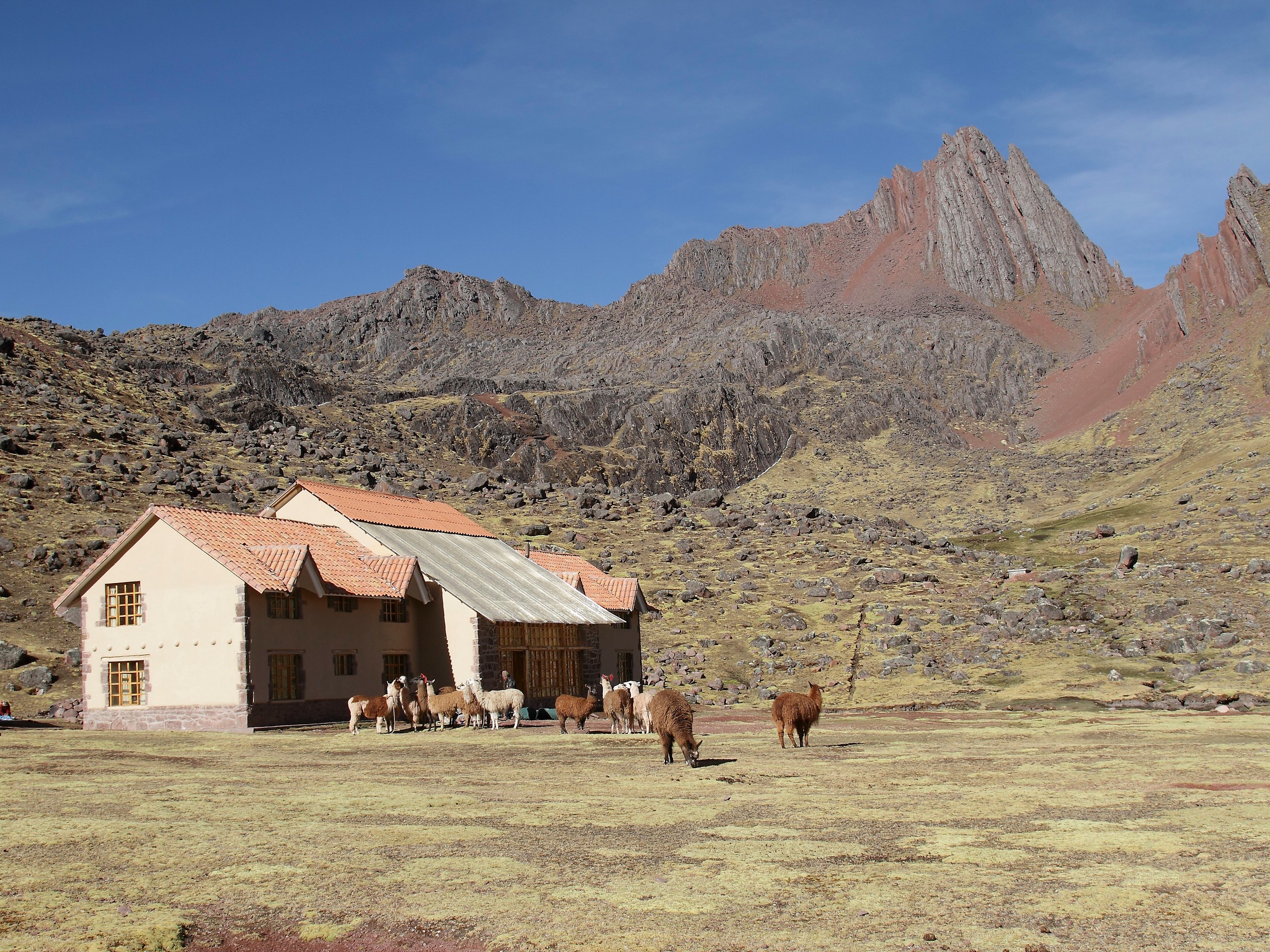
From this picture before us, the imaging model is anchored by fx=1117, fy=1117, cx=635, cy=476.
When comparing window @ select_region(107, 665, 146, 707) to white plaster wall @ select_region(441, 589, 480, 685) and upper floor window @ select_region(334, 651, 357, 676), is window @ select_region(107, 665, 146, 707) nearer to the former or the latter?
upper floor window @ select_region(334, 651, 357, 676)

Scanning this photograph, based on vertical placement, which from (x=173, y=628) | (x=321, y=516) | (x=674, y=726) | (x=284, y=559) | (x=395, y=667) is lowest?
(x=674, y=726)

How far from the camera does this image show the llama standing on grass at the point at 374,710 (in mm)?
31156

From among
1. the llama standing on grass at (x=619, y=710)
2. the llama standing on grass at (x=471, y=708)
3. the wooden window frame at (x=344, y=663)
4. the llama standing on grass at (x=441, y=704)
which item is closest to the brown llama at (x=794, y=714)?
the llama standing on grass at (x=619, y=710)

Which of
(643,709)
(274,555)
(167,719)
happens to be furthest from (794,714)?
(167,719)

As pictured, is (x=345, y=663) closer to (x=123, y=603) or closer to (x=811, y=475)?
(x=123, y=603)

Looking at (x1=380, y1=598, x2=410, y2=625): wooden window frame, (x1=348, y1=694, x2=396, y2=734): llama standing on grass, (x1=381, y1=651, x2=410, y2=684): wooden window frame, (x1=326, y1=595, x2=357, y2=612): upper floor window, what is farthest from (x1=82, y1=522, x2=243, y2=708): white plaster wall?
(x1=381, y1=651, x2=410, y2=684): wooden window frame

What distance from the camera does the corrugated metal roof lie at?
132 feet

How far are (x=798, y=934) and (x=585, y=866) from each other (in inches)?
131

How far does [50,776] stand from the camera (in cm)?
2003

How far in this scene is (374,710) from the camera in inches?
1226

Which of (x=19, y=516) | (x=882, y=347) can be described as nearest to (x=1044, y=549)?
(x=19, y=516)

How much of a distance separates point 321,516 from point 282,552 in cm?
852

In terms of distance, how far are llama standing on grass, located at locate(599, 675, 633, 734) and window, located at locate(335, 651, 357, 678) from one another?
9285 millimetres

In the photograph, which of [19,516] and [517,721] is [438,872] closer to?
[517,721]
